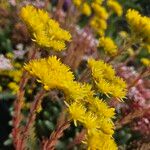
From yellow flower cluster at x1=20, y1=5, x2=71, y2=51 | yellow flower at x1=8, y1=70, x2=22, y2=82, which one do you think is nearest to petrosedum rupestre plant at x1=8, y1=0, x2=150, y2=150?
yellow flower cluster at x1=20, y1=5, x2=71, y2=51

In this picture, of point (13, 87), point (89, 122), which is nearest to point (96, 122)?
point (89, 122)

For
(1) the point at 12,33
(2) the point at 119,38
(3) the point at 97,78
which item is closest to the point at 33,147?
(3) the point at 97,78

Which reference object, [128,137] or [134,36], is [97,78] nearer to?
[134,36]

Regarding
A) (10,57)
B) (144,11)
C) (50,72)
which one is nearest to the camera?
(50,72)

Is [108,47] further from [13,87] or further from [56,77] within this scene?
[56,77]

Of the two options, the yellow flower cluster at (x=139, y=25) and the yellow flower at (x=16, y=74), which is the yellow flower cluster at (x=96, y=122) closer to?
the yellow flower cluster at (x=139, y=25)

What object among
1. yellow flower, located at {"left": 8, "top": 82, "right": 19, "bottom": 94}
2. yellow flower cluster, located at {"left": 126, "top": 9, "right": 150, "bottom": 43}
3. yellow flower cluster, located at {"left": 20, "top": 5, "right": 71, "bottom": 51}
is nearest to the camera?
yellow flower cluster, located at {"left": 20, "top": 5, "right": 71, "bottom": 51}

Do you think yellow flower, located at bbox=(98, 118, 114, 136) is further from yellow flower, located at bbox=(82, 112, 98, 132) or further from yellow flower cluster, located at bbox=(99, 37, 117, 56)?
yellow flower cluster, located at bbox=(99, 37, 117, 56)
